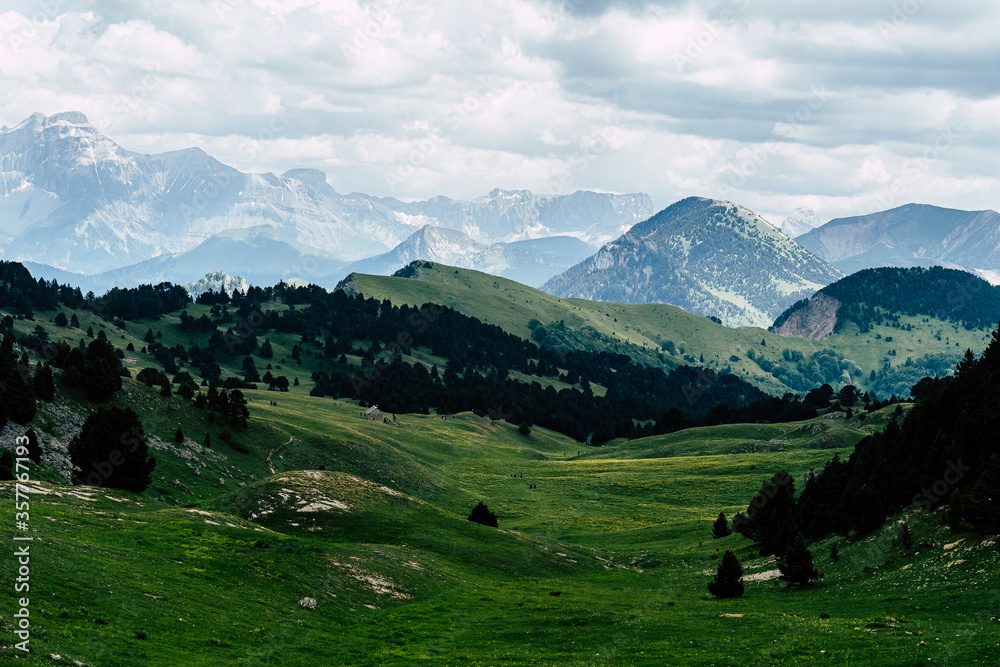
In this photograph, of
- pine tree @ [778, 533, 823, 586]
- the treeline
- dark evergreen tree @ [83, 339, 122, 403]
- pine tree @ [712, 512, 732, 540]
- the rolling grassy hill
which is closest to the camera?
the rolling grassy hill

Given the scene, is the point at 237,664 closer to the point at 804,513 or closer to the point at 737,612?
the point at 737,612

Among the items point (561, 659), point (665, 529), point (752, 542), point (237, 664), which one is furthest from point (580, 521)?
point (237, 664)

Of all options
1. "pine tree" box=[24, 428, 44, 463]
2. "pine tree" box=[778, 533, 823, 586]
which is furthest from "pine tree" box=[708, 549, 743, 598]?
"pine tree" box=[24, 428, 44, 463]

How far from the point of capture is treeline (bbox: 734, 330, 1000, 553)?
66.3 meters

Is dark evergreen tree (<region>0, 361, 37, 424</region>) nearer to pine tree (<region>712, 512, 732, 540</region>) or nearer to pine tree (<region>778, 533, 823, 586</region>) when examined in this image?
pine tree (<region>778, 533, 823, 586</region>)

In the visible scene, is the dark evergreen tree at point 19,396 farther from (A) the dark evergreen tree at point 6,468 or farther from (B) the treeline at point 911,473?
(B) the treeline at point 911,473

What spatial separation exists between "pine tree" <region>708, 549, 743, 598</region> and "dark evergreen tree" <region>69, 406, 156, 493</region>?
52457mm

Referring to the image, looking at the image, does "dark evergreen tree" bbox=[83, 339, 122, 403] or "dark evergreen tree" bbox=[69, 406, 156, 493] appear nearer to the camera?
"dark evergreen tree" bbox=[69, 406, 156, 493]

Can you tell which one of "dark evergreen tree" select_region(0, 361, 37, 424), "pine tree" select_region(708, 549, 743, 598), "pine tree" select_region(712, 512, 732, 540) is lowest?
"pine tree" select_region(712, 512, 732, 540)

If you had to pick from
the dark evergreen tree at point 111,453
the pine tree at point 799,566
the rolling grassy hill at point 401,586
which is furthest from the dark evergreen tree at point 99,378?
the pine tree at point 799,566

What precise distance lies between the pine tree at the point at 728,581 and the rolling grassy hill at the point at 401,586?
6.39 ft

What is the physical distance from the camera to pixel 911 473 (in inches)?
2768

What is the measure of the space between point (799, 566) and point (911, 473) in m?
16.3

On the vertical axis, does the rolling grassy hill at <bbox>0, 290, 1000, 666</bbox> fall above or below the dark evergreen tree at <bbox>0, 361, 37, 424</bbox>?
below
